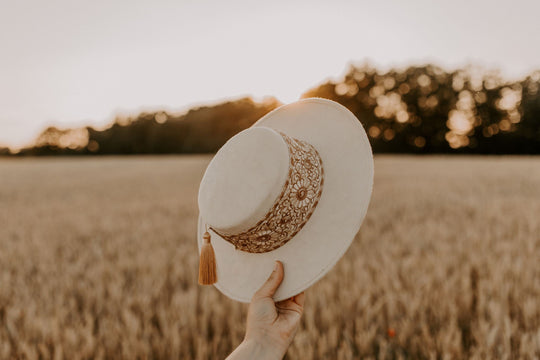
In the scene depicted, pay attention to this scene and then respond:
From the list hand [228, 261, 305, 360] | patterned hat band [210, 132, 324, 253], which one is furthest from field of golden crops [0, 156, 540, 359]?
patterned hat band [210, 132, 324, 253]

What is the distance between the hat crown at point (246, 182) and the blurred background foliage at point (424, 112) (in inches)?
1258

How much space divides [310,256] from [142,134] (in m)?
49.6

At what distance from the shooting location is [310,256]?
1.14 metres

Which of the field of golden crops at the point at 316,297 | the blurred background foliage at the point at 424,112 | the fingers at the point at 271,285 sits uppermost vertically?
the blurred background foliage at the point at 424,112

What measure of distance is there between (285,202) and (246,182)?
150mm

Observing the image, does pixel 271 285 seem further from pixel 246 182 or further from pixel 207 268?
pixel 246 182

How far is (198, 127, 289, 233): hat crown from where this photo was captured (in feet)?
3.51

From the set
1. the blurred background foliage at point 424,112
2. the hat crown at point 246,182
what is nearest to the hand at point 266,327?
the hat crown at point 246,182

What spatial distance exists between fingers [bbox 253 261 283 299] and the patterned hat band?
0.34 feet

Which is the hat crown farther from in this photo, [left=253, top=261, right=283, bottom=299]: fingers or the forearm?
the forearm

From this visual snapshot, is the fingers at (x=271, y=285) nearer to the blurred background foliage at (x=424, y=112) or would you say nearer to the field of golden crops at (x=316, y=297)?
the field of golden crops at (x=316, y=297)

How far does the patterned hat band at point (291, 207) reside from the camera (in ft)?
3.61

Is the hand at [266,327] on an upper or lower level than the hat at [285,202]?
lower

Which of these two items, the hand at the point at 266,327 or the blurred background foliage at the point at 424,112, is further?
the blurred background foliage at the point at 424,112
